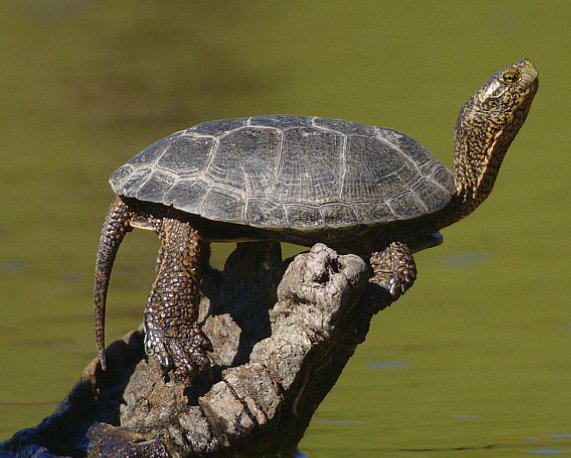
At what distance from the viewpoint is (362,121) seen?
722 inches

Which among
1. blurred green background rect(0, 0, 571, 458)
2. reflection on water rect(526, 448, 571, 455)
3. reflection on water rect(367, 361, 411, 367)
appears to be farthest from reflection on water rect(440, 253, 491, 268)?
reflection on water rect(526, 448, 571, 455)

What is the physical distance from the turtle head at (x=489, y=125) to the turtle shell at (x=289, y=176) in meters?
0.19

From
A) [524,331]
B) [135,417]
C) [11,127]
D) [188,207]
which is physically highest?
[188,207]

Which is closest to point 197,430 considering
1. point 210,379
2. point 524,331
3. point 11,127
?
point 210,379

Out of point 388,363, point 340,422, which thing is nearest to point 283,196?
point 340,422

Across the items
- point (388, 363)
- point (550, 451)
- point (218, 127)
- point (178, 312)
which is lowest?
point (388, 363)

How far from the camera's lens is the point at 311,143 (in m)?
5.56

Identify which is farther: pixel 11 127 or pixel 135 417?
pixel 11 127

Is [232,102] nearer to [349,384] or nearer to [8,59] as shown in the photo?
[8,59]

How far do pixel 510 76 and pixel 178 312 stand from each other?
212cm

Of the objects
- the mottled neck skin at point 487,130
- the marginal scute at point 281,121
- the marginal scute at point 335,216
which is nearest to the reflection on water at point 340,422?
the mottled neck skin at point 487,130

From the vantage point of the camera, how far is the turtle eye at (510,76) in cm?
590

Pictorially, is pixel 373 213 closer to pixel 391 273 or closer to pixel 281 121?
pixel 391 273

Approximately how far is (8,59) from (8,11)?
245 centimetres
